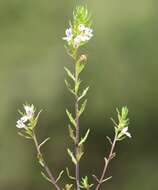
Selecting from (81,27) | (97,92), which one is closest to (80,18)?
(81,27)

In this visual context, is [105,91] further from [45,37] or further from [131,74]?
[45,37]

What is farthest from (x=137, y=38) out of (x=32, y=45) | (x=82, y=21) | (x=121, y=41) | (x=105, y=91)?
(x=82, y=21)

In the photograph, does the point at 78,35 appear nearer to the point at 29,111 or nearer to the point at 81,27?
the point at 81,27

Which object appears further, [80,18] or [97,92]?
[97,92]

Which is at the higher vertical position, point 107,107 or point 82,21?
point 107,107

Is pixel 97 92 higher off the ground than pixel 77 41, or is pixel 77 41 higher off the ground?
pixel 97 92

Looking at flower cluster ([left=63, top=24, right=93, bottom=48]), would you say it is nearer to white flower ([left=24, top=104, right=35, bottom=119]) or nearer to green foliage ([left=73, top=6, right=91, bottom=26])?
green foliage ([left=73, top=6, right=91, bottom=26])

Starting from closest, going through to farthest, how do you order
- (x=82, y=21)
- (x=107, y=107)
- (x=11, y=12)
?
(x=82, y=21) → (x=107, y=107) → (x=11, y=12)
